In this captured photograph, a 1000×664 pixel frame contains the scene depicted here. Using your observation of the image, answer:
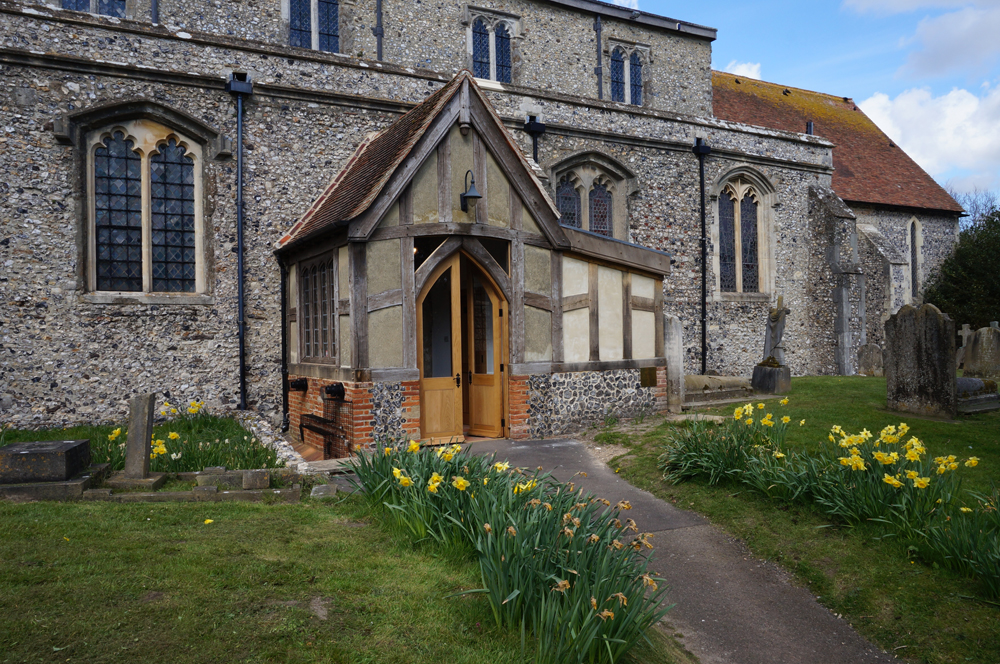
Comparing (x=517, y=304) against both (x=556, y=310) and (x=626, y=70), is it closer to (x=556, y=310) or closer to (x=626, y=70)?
(x=556, y=310)

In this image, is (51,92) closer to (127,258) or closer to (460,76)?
(127,258)

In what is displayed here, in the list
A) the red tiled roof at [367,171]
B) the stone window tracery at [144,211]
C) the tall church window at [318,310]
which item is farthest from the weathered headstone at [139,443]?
the stone window tracery at [144,211]

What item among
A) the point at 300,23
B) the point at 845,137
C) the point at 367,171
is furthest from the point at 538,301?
the point at 845,137

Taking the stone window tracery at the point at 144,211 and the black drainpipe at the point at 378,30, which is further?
the black drainpipe at the point at 378,30

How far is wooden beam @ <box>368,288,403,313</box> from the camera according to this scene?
9.24 metres

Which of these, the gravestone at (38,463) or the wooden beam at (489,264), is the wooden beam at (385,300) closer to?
the wooden beam at (489,264)

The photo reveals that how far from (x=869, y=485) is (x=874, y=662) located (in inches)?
74.0

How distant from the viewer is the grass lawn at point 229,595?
10.4 feet

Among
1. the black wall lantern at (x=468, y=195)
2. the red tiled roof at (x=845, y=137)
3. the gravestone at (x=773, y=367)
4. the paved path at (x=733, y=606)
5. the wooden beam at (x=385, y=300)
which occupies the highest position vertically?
the red tiled roof at (x=845, y=137)

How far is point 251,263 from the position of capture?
12000 millimetres

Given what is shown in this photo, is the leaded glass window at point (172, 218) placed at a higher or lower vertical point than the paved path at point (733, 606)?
higher

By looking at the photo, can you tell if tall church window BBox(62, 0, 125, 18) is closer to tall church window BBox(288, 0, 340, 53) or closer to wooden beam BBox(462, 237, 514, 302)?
tall church window BBox(288, 0, 340, 53)

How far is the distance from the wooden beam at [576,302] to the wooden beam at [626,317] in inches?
35.8

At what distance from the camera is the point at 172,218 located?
11672 mm
